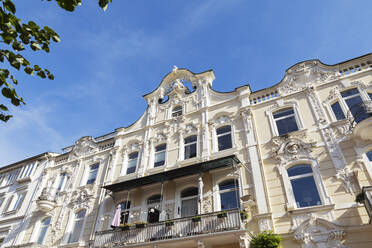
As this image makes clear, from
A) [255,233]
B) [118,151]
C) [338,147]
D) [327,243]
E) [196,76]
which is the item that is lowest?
[327,243]

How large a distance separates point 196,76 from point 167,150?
7082 millimetres

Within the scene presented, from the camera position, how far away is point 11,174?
28438mm

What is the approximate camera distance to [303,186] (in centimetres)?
1378

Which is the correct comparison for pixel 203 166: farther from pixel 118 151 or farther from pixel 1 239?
pixel 1 239

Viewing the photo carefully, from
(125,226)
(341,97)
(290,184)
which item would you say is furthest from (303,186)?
(125,226)

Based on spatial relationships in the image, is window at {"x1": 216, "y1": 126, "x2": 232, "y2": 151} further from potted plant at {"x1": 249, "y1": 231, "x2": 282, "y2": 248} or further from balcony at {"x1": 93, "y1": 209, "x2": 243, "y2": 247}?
potted plant at {"x1": 249, "y1": 231, "x2": 282, "y2": 248}

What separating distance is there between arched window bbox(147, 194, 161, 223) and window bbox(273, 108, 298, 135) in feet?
29.9

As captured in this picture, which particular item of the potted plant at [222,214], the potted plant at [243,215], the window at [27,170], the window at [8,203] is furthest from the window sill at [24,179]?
the potted plant at [243,215]

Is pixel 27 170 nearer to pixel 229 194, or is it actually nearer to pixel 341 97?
pixel 229 194

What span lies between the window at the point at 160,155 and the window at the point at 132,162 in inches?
79.7

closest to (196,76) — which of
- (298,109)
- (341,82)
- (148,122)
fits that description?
(148,122)

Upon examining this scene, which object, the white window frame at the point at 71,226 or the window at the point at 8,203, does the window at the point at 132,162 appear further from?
the window at the point at 8,203

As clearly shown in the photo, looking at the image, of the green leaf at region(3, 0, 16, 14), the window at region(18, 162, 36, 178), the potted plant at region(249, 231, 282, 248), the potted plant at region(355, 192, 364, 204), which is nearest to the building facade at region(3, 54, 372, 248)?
the potted plant at region(249, 231, 282, 248)

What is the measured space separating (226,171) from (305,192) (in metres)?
4.49
